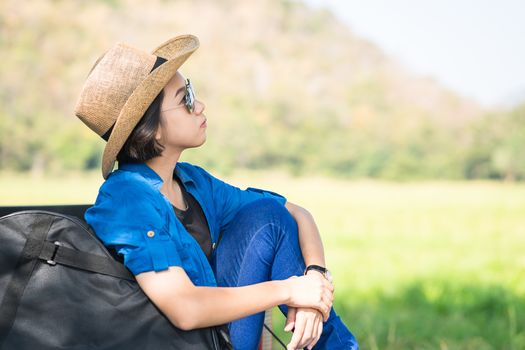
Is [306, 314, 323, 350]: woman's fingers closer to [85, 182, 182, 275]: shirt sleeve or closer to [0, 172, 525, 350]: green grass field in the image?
[85, 182, 182, 275]: shirt sleeve

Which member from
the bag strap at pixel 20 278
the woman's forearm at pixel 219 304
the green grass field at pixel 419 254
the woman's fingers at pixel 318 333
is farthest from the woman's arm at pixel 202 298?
the green grass field at pixel 419 254


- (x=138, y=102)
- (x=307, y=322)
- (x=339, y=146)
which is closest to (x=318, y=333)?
(x=307, y=322)

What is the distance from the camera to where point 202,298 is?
5.30ft

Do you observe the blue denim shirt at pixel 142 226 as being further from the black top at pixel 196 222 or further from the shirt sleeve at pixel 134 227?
the black top at pixel 196 222

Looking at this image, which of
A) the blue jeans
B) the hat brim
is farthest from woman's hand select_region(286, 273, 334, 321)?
the hat brim

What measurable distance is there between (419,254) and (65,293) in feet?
22.9

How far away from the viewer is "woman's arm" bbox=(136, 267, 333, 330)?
1.58 metres

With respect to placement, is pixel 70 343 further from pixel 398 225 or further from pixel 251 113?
pixel 251 113

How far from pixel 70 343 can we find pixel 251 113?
68.5 feet

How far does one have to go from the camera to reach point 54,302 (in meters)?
1.56

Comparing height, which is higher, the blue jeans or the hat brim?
the hat brim

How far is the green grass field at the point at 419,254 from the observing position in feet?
14.7

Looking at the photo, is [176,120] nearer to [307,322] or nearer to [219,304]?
[219,304]

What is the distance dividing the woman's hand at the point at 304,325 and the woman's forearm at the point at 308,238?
0.55ft
